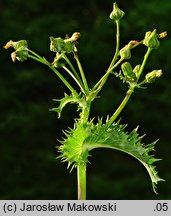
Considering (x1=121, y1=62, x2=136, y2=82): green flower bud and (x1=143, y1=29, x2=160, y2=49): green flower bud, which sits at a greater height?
(x1=143, y1=29, x2=160, y2=49): green flower bud

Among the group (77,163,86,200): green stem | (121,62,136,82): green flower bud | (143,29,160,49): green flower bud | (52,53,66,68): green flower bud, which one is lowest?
(77,163,86,200): green stem

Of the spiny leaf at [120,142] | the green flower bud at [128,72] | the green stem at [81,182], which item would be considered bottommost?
the green stem at [81,182]

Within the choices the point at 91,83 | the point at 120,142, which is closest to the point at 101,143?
the point at 120,142

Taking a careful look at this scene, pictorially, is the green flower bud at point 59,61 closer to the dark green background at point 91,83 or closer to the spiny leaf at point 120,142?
the spiny leaf at point 120,142

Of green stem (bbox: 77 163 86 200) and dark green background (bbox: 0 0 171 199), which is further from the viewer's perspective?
dark green background (bbox: 0 0 171 199)

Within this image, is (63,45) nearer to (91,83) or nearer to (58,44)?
(58,44)

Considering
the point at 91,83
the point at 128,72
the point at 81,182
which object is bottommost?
the point at 81,182

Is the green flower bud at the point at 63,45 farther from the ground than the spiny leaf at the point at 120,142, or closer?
farther from the ground

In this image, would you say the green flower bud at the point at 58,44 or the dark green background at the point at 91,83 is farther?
the dark green background at the point at 91,83

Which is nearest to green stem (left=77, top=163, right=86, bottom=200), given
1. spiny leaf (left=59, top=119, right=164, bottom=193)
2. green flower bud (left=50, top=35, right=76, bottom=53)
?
spiny leaf (left=59, top=119, right=164, bottom=193)

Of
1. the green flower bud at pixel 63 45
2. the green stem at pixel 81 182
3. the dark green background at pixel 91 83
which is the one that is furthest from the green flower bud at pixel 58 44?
the dark green background at pixel 91 83

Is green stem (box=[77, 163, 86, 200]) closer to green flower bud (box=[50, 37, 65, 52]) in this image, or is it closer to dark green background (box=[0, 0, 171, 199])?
green flower bud (box=[50, 37, 65, 52])

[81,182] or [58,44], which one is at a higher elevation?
[58,44]
